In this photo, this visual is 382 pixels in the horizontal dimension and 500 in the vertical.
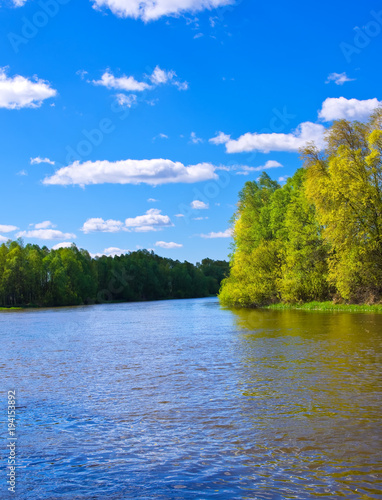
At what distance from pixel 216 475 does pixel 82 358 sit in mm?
15542

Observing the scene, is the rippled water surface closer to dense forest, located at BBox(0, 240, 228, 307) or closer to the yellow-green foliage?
the yellow-green foliage

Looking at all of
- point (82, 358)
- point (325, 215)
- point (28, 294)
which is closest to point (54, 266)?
point (28, 294)

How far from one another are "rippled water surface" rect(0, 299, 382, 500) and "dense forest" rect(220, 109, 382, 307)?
20.2 metres

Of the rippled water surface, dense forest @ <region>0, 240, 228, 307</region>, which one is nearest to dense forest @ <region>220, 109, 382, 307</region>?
dense forest @ <region>0, 240, 228, 307</region>

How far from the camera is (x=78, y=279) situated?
121312 mm

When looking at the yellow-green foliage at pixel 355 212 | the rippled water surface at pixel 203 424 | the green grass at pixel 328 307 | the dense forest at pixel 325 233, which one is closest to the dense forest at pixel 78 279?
the dense forest at pixel 325 233

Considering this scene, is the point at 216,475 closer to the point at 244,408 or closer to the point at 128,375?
the point at 244,408

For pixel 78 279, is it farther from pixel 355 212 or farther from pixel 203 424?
pixel 203 424

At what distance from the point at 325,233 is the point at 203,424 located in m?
33.8

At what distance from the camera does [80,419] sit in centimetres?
1160

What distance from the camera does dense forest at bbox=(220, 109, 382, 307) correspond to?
40188mm

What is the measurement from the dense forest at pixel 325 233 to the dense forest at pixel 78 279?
13.8m

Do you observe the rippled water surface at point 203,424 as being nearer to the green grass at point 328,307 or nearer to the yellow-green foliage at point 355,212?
the yellow-green foliage at point 355,212

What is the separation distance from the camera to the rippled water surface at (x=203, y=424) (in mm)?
7527
